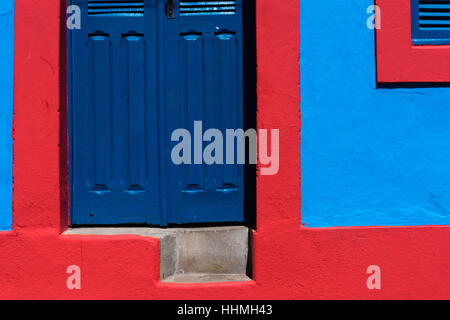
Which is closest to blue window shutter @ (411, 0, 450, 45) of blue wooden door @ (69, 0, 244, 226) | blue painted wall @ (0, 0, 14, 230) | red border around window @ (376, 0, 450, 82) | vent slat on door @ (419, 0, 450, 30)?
vent slat on door @ (419, 0, 450, 30)

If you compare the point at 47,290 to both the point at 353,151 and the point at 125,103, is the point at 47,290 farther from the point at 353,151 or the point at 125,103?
the point at 353,151

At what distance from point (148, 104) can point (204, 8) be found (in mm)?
841

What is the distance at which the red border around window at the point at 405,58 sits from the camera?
9.63 ft

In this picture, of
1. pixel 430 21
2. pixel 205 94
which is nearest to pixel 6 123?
pixel 205 94

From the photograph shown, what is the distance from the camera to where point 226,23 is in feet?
10.6

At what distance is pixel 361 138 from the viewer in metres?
2.98

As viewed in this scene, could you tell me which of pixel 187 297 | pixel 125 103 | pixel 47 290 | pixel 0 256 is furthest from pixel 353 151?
pixel 0 256

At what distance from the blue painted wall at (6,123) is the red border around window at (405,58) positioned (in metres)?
2.54

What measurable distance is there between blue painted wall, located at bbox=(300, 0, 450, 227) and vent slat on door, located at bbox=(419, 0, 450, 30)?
1.34ft

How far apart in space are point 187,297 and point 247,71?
1.67 metres

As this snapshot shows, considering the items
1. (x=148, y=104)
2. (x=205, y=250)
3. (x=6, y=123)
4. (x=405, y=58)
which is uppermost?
(x=405, y=58)

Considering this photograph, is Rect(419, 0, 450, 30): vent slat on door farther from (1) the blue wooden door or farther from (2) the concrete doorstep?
(2) the concrete doorstep

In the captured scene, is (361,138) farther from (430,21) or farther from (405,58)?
(430,21)

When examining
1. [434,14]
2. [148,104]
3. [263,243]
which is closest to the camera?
[263,243]
